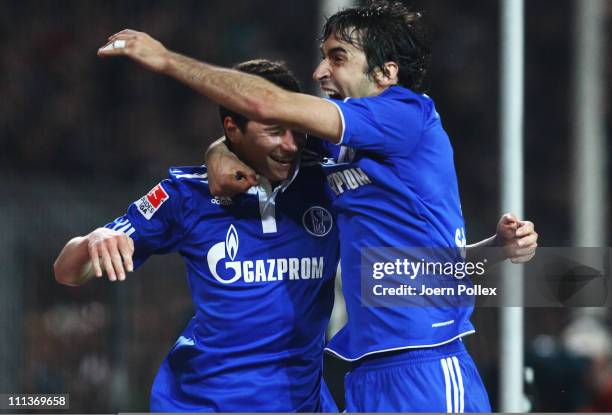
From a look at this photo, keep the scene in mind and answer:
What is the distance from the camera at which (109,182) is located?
7.09m

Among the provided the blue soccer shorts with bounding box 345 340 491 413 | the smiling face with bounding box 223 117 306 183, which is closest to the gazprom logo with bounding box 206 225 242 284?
the smiling face with bounding box 223 117 306 183

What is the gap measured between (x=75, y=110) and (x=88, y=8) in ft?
2.81

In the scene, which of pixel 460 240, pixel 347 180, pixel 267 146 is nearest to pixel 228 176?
pixel 267 146

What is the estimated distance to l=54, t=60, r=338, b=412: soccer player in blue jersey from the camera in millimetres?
3498

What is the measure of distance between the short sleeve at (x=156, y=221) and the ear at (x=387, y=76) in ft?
2.53

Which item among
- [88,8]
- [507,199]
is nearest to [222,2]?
[88,8]

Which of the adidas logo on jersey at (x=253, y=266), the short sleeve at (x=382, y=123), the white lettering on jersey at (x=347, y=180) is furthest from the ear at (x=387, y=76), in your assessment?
the adidas logo on jersey at (x=253, y=266)

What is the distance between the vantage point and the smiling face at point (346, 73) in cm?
333

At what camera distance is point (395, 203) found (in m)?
3.22

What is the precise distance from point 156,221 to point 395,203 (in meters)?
0.84

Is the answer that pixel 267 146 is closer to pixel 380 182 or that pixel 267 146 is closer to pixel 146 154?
pixel 380 182

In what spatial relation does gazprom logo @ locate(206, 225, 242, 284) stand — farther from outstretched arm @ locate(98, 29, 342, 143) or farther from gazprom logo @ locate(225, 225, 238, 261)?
outstretched arm @ locate(98, 29, 342, 143)

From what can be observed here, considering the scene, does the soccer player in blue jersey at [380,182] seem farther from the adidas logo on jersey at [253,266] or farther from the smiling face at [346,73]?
the adidas logo on jersey at [253,266]

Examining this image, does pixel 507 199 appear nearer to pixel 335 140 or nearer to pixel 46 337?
pixel 335 140
